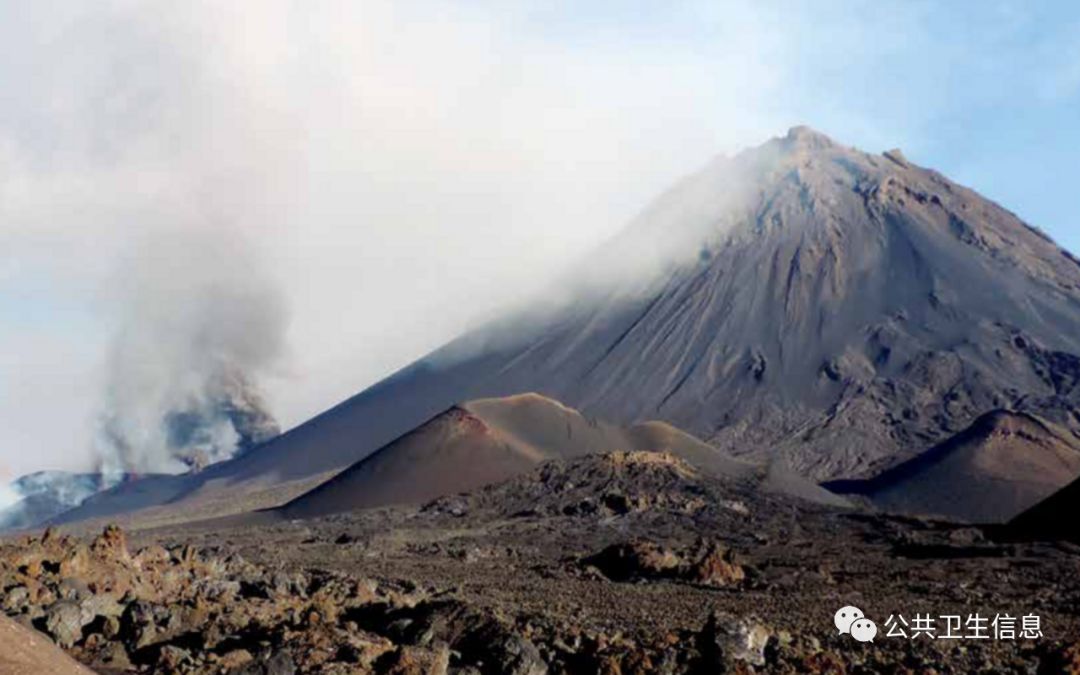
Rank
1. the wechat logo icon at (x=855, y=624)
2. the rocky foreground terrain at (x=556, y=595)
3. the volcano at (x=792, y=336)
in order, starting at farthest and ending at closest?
the volcano at (x=792, y=336)
the wechat logo icon at (x=855, y=624)
the rocky foreground terrain at (x=556, y=595)

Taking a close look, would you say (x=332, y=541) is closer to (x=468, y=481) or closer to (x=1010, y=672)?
(x=468, y=481)

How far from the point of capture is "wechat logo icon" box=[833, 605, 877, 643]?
2138 cm

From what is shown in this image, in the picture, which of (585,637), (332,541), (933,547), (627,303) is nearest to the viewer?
(585,637)

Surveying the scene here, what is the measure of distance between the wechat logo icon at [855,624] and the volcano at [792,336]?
63.2 m

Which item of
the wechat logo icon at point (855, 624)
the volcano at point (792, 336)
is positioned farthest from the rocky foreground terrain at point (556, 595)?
the volcano at point (792, 336)

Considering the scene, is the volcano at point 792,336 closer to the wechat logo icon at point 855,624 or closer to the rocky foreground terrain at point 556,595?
the rocky foreground terrain at point 556,595

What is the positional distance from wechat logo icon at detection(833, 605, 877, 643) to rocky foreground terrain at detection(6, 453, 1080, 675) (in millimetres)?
288

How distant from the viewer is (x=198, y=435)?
150375 mm

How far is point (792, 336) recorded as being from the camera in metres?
109

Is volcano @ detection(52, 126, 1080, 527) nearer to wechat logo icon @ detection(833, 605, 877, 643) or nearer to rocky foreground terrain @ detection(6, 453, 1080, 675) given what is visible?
rocky foreground terrain @ detection(6, 453, 1080, 675)

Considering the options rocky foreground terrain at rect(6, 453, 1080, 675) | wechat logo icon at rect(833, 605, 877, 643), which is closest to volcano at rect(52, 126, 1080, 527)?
rocky foreground terrain at rect(6, 453, 1080, 675)

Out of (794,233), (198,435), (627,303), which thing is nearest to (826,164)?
(794,233)

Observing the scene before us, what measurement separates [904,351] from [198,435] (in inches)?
3225

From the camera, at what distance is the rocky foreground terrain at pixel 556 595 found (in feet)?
61.0
